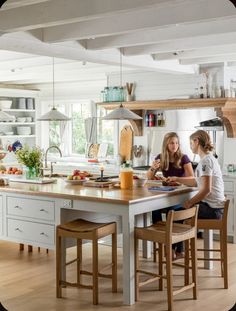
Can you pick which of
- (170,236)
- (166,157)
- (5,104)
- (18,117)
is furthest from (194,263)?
(18,117)

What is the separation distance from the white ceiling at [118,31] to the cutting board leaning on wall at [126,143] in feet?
5.70

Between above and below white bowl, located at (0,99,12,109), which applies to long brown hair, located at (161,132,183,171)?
below

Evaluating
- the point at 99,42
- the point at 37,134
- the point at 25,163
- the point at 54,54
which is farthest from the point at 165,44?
the point at 37,134

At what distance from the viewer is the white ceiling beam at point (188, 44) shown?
210 inches

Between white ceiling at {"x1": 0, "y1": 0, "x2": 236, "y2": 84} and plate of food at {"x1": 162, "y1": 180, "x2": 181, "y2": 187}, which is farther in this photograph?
plate of food at {"x1": 162, "y1": 180, "x2": 181, "y2": 187}

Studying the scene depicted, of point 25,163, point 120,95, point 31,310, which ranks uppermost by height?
point 120,95

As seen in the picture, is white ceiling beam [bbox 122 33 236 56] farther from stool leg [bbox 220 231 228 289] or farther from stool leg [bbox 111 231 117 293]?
stool leg [bbox 111 231 117 293]

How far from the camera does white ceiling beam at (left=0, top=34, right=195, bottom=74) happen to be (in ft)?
15.8

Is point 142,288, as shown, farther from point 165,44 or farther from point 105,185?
point 165,44

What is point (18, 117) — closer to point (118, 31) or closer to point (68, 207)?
point (68, 207)

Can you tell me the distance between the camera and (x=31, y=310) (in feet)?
13.9

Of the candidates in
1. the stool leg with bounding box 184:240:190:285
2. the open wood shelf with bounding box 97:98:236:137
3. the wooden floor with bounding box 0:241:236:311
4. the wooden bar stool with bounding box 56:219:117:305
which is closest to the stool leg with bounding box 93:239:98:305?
the wooden bar stool with bounding box 56:219:117:305

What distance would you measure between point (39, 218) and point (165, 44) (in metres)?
2.31

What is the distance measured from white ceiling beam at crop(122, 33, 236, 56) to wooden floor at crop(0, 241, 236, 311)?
2326 millimetres
